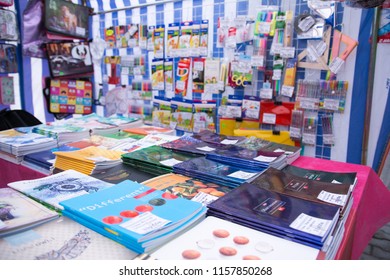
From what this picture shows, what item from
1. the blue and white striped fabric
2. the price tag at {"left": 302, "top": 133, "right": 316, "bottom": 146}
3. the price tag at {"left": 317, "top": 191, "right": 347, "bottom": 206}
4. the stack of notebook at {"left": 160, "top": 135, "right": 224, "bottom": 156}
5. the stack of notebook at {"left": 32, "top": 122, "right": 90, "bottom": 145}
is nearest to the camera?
the price tag at {"left": 317, "top": 191, "right": 347, "bottom": 206}

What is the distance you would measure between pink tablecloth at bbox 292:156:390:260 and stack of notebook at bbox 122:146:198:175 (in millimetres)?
670

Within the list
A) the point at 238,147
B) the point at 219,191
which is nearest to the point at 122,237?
the point at 219,191

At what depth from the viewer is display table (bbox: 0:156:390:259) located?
1188mm

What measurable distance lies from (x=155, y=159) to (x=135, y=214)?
0.61m

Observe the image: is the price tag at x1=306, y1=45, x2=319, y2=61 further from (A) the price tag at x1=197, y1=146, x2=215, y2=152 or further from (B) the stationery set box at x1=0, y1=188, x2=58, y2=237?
(B) the stationery set box at x1=0, y1=188, x2=58, y2=237

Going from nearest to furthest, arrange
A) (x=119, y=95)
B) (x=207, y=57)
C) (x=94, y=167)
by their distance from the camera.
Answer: (x=94, y=167) → (x=207, y=57) → (x=119, y=95)

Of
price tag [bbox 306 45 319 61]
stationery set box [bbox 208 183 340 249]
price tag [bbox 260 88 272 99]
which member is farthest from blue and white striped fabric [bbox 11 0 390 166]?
stationery set box [bbox 208 183 340 249]

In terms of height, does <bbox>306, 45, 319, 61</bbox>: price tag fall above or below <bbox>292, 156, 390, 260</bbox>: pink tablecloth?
above

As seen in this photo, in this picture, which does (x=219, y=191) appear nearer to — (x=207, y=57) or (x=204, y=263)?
(x=204, y=263)

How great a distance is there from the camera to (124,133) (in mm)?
2129

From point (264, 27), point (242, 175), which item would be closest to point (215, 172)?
point (242, 175)

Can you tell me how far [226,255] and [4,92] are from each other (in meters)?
3.17

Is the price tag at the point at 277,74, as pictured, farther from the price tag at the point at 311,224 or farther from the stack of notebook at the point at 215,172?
the price tag at the point at 311,224

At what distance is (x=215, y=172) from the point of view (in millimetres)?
1288
